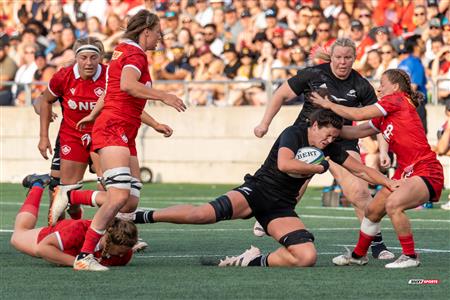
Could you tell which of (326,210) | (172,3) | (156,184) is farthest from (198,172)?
(326,210)

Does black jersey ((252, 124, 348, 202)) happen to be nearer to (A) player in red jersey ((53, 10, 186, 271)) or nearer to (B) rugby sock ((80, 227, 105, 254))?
(A) player in red jersey ((53, 10, 186, 271))

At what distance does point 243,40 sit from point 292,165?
45.8ft

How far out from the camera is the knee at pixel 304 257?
11.1 metres

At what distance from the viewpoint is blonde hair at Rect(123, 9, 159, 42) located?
1126 centimetres

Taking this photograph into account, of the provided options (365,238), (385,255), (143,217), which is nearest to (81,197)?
(143,217)

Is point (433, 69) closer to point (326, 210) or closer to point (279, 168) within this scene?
point (326, 210)

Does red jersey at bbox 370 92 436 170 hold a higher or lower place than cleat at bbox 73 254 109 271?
higher

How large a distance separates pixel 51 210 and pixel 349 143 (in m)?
2.84

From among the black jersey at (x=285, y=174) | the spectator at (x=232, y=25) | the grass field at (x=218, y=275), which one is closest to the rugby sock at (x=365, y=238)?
the grass field at (x=218, y=275)

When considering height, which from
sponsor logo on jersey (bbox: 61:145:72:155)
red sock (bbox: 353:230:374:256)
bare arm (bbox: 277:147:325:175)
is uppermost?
bare arm (bbox: 277:147:325:175)

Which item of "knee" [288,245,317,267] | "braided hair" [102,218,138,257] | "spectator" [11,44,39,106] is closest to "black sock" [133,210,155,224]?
"braided hair" [102,218,138,257]

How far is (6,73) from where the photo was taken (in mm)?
26734

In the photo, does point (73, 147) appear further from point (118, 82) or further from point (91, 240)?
point (91, 240)

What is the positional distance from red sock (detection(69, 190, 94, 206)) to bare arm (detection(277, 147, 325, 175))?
6.04 feet
